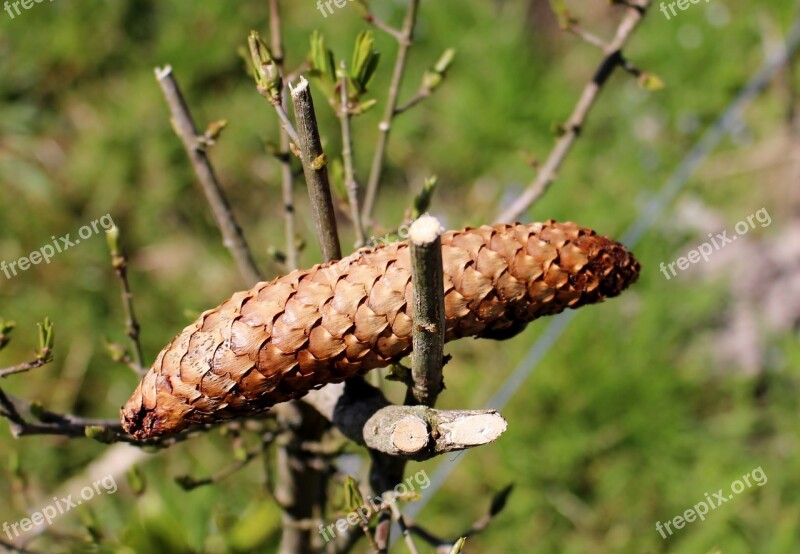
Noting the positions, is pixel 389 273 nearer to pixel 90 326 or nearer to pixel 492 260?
pixel 492 260

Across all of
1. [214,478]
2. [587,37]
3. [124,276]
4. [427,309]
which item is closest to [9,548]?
[214,478]

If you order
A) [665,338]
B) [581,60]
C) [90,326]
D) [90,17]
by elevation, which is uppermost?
[90,17]

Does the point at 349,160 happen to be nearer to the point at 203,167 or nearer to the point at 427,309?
the point at 203,167

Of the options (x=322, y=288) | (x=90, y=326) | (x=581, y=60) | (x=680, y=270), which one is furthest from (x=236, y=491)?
(x=581, y=60)

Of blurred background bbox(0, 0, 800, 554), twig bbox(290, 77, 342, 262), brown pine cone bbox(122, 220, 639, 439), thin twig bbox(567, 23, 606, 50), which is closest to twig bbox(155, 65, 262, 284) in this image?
twig bbox(290, 77, 342, 262)

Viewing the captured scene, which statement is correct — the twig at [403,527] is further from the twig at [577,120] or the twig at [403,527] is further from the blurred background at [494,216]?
the blurred background at [494,216]

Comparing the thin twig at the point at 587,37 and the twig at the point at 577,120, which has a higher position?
the thin twig at the point at 587,37

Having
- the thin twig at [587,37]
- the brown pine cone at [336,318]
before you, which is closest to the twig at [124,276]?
the brown pine cone at [336,318]
